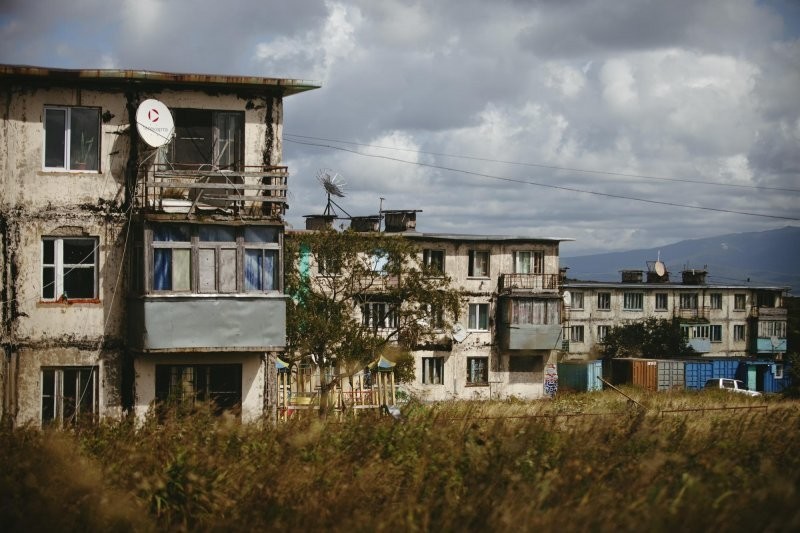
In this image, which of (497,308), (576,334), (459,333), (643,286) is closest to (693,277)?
(643,286)

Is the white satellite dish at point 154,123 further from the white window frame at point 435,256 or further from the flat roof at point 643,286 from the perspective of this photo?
the flat roof at point 643,286

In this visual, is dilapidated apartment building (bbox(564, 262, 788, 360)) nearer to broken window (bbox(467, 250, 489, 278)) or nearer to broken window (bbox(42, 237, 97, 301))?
broken window (bbox(467, 250, 489, 278))

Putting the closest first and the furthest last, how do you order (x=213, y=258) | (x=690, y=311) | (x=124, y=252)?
(x=213, y=258), (x=124, y=252), (x=690, y=311)

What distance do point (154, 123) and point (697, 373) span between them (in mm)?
44347

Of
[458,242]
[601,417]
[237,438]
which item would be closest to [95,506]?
[237,438]

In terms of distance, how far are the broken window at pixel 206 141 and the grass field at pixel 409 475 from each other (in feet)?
34.0

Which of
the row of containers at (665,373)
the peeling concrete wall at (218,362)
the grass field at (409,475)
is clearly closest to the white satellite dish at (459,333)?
the row of containers at (665,373)

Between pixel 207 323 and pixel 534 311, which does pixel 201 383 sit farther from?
pixel 534 311

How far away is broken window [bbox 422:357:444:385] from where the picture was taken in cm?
4922

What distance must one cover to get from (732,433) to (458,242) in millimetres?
37730

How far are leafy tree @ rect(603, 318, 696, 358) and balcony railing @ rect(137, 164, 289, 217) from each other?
134 ft

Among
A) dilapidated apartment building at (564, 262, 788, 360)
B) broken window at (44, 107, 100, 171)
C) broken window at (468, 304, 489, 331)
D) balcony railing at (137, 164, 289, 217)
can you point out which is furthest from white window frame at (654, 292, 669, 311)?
broken window at (44, 107, 100, 171)

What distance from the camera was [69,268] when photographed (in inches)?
890

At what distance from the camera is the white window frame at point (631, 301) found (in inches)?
2443
